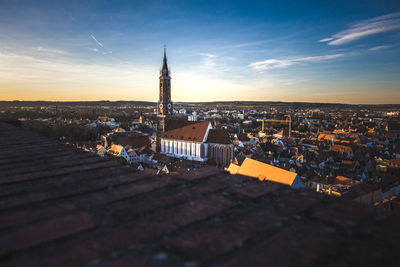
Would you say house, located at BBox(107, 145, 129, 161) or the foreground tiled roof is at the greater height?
the foreground tiled roof

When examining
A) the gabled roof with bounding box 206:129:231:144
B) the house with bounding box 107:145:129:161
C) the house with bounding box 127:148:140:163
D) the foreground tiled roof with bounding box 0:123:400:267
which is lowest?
the house with bounding box 127:148:140:163

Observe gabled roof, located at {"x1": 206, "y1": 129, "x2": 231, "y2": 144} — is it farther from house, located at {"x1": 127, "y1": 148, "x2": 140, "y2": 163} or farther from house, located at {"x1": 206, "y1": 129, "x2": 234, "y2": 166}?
house, located at {"x1": 127, "y1": 148, "x2": 140, "y2": 163}

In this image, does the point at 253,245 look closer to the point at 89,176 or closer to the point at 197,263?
the point at 197,263

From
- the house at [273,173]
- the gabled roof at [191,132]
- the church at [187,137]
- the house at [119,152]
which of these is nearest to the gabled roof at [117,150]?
the house at [119,152]

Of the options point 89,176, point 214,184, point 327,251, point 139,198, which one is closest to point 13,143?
point 89,176

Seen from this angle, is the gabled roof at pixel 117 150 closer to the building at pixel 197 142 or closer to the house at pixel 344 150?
the building at pixel 197 142

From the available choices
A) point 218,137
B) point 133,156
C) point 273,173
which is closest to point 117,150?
point 133,156

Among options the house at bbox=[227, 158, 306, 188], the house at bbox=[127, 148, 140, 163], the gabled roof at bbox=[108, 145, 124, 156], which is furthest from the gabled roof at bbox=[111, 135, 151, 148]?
the house at bbox=[227, 158, 306, 188]

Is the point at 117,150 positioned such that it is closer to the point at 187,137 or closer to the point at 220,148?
the point at 187,137

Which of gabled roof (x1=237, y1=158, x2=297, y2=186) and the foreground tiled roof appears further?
gabled roof (x1=237, y1=158, x2=297, y2=186)
